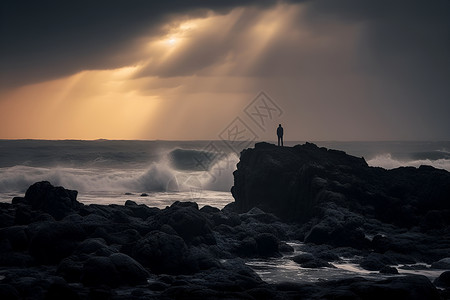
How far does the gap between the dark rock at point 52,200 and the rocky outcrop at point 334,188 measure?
39.2 ft

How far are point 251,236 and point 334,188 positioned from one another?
28.8ft

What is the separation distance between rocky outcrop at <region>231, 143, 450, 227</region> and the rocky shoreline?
0.23 feet

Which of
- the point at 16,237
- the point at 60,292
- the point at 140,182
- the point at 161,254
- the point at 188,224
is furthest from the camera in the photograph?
the point at 140,182

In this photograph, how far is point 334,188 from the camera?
32156 mm

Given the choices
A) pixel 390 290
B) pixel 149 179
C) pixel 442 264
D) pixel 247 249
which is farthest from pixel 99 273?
pixel 149 179

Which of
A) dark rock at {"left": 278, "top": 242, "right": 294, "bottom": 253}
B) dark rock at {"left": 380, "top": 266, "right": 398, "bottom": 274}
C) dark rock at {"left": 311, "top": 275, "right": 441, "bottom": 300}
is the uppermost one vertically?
dark rock at {"left": 311, "top": 275, "right": 441, "bottom": 300}

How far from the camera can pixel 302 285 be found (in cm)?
1557

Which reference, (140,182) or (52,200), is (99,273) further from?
(140,182)

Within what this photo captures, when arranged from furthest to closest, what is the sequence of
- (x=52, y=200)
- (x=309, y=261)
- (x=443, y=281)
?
1. (x=52, y=200)
2. (x=309, y=261)
3. (x=443, y=281)

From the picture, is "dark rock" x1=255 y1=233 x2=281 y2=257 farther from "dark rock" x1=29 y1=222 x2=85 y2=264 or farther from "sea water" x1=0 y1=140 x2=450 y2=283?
"dark rock" x1=29 y1=222 x2=85 y2=264

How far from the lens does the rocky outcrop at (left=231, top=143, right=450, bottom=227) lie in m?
30.5

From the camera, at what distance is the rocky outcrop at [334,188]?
30.5 meters

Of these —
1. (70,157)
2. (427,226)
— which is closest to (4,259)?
(427,226)

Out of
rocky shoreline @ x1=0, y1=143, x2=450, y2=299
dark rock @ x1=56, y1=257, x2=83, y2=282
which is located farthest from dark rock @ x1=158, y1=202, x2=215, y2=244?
dark rock @ x1=56, y1=257, x2=83, y2=282
